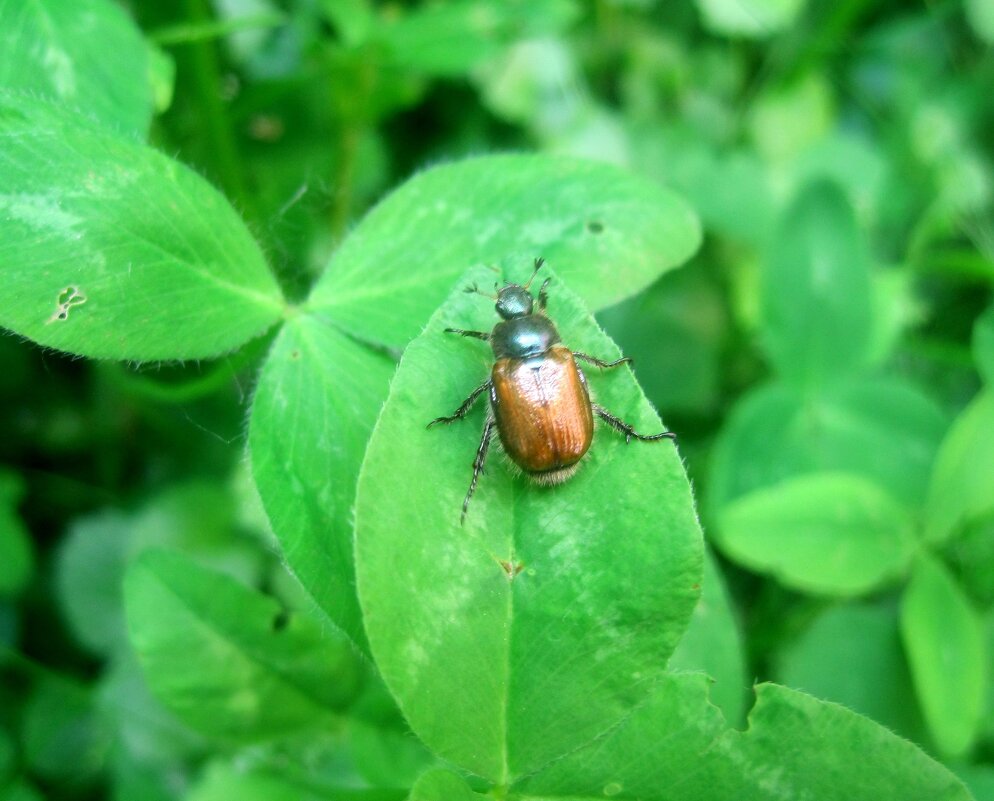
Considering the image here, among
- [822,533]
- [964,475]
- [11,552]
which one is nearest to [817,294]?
[964,475]

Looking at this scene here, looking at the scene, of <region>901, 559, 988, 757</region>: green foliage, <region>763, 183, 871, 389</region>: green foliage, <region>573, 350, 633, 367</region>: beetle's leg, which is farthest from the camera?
<region>763, 183, 871, 389</region>: green foliage

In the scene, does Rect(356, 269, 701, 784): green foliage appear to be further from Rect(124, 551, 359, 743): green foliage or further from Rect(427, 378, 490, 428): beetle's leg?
→ Rect(124, 551, 359, 743): green foliage

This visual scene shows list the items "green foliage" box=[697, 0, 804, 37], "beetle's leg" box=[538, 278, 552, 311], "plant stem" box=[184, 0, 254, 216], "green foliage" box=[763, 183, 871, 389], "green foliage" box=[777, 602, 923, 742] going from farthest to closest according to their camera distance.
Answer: "green foliage" box=[697, 0, 804, 37]
"green foliage" box=[763, 183, 871, 389]
"plant stem" box=[184, 0, 254, 216]
"green foliage" box=[777, 602, 923, 742]
"beetle's leg" box=[538, 278, 552, 311]

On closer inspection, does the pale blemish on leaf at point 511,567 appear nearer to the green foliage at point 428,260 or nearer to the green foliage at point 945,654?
the green foliage at point 428,260

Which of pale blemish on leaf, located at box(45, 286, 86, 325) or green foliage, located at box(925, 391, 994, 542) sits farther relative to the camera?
green foliage, located at box(925, 391, 994, 542)

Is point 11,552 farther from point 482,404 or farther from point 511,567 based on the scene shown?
point 511,567

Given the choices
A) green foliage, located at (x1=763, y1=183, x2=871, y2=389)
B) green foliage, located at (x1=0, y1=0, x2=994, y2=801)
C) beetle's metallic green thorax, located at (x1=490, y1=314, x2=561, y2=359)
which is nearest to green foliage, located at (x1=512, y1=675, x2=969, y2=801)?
green foliage, located at (x1=0, y1=0, x2=994, y2=801)

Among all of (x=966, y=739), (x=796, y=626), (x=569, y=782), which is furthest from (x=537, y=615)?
(x=796, y=626)
